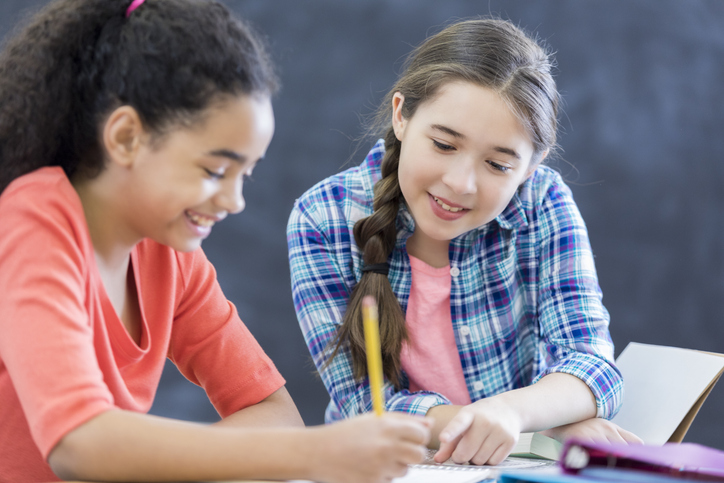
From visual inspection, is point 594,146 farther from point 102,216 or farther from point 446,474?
point 102,216

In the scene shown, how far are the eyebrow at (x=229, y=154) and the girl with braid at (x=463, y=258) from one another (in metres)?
0.38

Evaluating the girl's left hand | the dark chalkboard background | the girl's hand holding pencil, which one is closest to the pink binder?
the girl's hand holding pencil

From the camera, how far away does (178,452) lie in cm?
56

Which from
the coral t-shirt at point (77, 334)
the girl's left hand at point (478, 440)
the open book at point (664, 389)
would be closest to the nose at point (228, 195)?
the coral t-shirt at point (77, 334)

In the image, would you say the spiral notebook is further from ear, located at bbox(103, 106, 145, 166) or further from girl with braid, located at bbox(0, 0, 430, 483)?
ear, located at bbox(103, 106, 145, 166)

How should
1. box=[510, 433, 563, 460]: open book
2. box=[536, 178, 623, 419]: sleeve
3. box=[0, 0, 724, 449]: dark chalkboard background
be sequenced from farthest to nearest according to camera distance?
1. box=[0, 0, 724, 449]: dark chalkboard background
2. box=[536, 178, 623, 419]: sleeve
3. box=[510, 433, 563, 460]: open book

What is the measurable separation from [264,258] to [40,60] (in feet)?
3.23

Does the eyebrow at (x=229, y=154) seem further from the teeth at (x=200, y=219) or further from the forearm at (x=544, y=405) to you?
the forearm at (x=544, y=405)

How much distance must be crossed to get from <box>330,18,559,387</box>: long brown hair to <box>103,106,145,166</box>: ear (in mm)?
453

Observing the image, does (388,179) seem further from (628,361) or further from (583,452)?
(583,452)

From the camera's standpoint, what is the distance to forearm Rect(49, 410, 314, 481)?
1.82 ft

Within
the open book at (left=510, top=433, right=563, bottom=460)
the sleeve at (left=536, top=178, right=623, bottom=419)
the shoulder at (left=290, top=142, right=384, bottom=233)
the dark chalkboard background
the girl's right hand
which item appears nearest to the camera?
the girl's right hand

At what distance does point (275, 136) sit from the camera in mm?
1618

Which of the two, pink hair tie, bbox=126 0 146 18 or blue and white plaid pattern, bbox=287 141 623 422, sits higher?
pink hair tie, bbox=126 0 146 18
